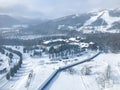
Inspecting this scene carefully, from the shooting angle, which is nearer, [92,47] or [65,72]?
[65,72]

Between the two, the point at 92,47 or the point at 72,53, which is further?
the point at 92,47

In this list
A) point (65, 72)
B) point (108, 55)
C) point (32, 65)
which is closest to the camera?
point (65, 72)

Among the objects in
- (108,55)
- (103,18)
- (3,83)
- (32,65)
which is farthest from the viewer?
(103,18)

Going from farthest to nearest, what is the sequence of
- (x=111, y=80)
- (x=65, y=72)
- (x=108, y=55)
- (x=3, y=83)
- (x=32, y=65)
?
(x=108, y=55)
(x=32, y=65)
(x=65, y=72)
(x=3, y=83)
(x=111, y=80)

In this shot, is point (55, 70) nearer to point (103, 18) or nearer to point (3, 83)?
point (3, 83)

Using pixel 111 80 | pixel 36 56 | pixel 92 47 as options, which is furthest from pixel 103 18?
pixel 111 80

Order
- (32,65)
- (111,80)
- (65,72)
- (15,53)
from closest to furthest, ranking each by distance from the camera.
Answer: (111,80)
(65,72)
(32,65)
(15,53)

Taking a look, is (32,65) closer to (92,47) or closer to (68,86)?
(68,86)

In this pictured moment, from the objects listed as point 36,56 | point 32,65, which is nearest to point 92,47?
point 36,56

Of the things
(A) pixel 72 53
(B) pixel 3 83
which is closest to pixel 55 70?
(B) pixel 3 83
